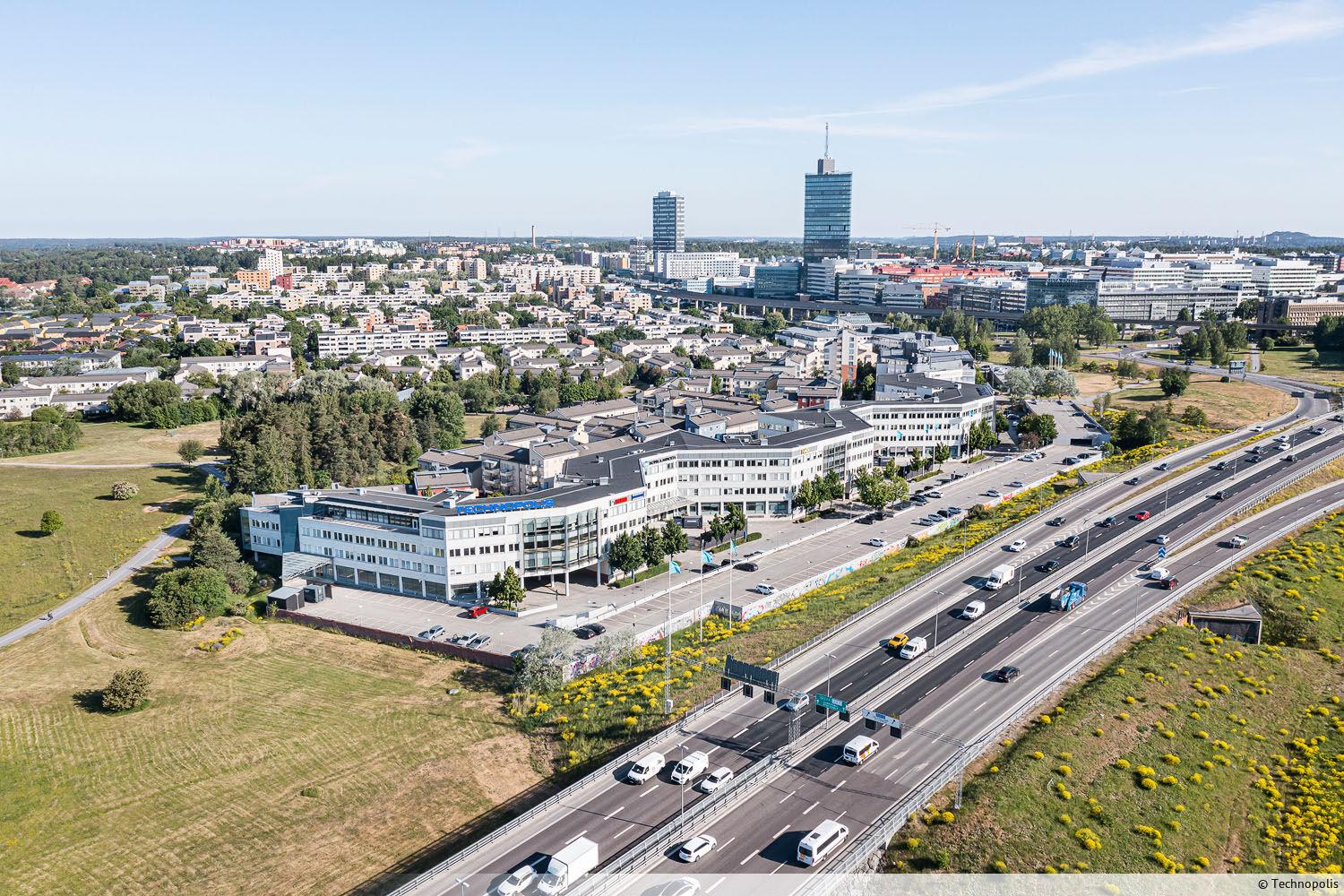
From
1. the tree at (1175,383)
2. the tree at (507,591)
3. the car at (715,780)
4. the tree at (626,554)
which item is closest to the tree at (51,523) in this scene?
the tree at (507,591)

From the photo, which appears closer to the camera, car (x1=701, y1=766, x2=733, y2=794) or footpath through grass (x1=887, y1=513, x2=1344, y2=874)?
footpath through grass (x1=887, y1=513, x2=1344, y2=874)

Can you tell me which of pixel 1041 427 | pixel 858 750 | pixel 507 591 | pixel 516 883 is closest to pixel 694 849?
pixel 516 883

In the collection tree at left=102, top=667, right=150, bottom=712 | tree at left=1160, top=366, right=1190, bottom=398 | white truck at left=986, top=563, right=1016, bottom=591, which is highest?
tree at left=1160, top=366, right=1190, bottom=398

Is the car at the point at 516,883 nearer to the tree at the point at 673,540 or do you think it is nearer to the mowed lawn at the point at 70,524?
the tree at the point at 673,540

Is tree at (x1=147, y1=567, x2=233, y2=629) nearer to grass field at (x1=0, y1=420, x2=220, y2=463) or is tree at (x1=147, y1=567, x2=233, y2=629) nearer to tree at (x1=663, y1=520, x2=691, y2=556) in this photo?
tree at (x1=663, y1=520, x2=691, y2=556)

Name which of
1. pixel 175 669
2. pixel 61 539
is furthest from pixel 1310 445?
pixel 61 539

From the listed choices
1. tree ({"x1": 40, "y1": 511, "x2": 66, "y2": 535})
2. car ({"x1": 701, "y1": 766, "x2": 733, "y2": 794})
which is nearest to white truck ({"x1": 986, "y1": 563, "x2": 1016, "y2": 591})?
car ({"x1": 701, "y1": 766, "x2": 733, "y2": 794})

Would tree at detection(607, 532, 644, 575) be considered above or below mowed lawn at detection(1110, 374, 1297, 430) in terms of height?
below
